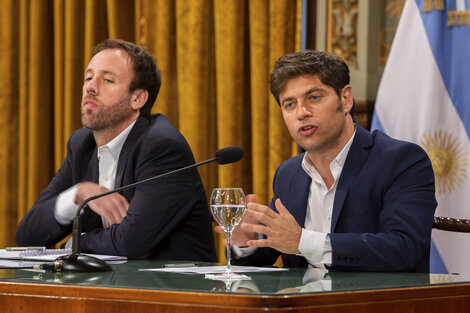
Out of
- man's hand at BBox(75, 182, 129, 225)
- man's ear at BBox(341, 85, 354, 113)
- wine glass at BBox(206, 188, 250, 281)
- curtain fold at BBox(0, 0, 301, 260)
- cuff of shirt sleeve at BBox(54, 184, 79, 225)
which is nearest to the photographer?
wine glass at BBox(206, 188, 250, 281)

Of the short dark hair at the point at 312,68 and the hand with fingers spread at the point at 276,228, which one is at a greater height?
the short dark hair at the point at 312,68

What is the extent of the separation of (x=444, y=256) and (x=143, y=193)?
1.43 m

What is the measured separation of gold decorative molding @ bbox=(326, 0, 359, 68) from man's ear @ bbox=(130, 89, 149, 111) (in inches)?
46.3

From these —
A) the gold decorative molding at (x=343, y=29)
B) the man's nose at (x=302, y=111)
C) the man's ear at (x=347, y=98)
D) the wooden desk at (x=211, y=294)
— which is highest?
the gold decorative molding at (x=343, y=29)

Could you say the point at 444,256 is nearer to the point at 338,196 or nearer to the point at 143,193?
the point at 338,196

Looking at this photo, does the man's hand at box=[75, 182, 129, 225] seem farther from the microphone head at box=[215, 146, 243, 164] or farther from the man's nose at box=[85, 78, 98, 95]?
the microphone head at box=[215, 146, 243, 164]

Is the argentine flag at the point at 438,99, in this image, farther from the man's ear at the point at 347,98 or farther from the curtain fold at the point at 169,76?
the man's ear at the point at 347,98

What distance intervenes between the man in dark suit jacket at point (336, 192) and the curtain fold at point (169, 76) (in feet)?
4.25

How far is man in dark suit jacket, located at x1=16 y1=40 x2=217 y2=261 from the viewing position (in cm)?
257

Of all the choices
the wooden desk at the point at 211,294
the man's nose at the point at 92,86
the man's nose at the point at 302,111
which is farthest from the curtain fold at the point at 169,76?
the wooden desk at the point at 211,294

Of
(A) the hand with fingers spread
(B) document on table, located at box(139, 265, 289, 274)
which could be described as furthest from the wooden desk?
(A) the hand with fingers spread

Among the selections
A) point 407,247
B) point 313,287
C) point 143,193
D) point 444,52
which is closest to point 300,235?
point 407,247

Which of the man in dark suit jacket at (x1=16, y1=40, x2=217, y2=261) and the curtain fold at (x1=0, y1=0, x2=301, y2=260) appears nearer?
the man in dark suit jacket at (x1=16, y1=40, x2=217, y2=261)

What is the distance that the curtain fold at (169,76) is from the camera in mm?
3857
